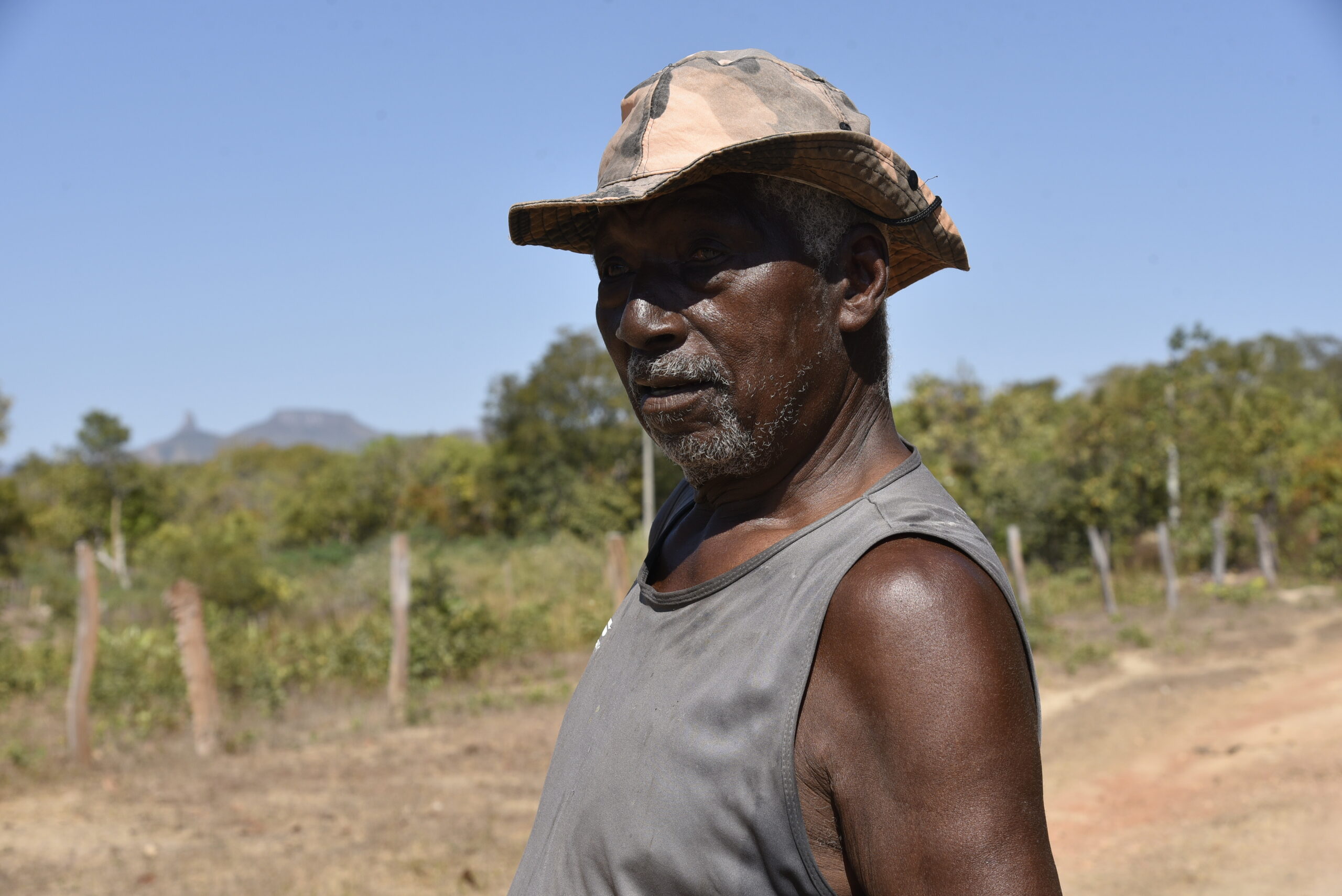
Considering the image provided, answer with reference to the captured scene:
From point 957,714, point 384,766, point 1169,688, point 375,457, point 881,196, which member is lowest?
point 1169,688

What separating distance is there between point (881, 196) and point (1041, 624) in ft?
47.9

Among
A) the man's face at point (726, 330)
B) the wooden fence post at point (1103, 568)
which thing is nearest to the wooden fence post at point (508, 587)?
the wooden fence post at point (1103, 568)

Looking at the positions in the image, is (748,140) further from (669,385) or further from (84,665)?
(84,665)

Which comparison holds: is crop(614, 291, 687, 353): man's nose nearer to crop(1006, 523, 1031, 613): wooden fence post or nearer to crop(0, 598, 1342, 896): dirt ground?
crop(0, 598, 1342, 896): dirt ground

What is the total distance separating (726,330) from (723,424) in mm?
129

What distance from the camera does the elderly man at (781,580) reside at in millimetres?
1026

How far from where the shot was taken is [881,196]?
54.4 inches

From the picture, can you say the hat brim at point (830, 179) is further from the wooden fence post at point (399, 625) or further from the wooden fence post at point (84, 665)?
the wooden fence post at point (399, 625)

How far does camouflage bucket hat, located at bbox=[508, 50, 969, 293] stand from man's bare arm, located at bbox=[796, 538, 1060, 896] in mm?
518

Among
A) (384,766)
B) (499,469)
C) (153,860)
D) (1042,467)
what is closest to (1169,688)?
(384,766)

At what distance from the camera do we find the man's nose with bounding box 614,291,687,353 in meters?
1.36

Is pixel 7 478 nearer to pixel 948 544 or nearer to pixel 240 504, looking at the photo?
pixel 240 504

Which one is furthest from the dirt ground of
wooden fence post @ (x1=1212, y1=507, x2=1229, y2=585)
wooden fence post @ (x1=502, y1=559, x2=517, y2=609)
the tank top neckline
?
wooden fence post @ (x1=1212, y1=507, x2=1229, y2=585)

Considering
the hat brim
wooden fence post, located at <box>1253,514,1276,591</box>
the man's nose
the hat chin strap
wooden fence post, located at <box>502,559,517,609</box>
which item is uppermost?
the hat brim
